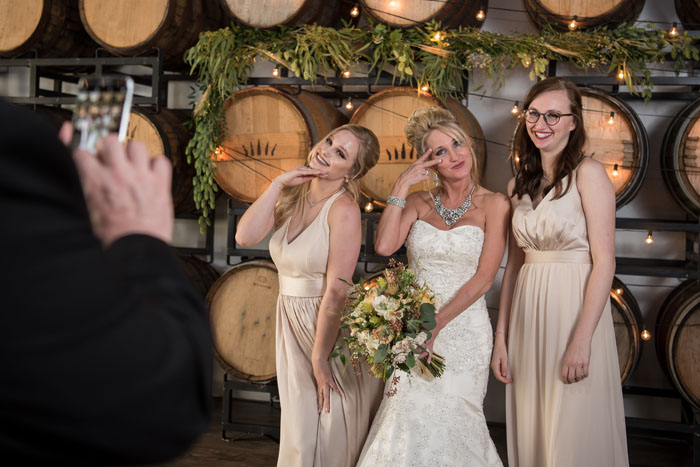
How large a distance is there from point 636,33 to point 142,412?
3.73m

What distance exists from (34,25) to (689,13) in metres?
4.30

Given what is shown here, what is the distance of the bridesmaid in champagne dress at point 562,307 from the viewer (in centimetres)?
304

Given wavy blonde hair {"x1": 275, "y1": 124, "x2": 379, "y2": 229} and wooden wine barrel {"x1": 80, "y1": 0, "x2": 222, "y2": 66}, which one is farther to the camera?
wooden wine barrel {"x1": 80, "y1": 0, "x2": 222, "y2": 66}

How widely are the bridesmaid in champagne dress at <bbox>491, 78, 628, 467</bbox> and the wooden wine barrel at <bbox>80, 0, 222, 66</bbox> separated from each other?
2.53 m

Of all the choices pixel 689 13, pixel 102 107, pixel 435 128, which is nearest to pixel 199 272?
pixel 435 128

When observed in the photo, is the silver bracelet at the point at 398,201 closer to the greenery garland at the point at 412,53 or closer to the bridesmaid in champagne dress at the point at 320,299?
the bridesmaid in champagne dress at the point at 320,299

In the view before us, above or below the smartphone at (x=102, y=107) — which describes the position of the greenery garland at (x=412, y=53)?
above

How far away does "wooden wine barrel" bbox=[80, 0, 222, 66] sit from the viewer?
4.60 m

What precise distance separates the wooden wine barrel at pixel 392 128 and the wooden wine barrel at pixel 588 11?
728 mm

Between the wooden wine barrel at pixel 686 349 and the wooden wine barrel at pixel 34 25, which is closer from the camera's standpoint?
the wooden wine barrel at pixel 686 349

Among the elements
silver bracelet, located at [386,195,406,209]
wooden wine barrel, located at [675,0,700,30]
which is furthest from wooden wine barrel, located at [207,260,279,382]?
wooden wine barrel, located at [675,0,700,30]

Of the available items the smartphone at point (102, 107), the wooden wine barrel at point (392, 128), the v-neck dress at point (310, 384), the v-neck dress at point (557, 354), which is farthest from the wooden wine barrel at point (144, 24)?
the smartphone at point (102, 107)

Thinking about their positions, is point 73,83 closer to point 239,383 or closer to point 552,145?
point 239,383

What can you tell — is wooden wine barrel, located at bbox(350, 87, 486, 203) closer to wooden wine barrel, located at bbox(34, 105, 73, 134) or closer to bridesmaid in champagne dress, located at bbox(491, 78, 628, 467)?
bridesmaid in champagne dress, located at bbox(491, 78, 628, 467)
